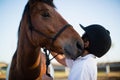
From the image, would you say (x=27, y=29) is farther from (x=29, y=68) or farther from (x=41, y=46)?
(x=29, y=68)

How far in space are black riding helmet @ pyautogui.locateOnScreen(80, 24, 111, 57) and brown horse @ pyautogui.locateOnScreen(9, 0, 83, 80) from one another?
0.22 meters

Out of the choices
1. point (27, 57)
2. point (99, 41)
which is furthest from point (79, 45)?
point (27, 57)

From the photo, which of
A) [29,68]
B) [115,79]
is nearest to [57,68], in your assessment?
[115,79]

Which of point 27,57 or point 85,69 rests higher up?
point 27,57

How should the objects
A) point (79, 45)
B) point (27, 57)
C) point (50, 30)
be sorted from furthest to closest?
point (27, 57)
point (50, 30)
point (79, 45)

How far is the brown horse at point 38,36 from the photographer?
2994 millimetres

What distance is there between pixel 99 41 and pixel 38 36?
85cm

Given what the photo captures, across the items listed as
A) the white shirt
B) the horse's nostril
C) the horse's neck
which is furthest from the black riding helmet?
the horse's neck

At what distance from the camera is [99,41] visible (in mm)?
2912

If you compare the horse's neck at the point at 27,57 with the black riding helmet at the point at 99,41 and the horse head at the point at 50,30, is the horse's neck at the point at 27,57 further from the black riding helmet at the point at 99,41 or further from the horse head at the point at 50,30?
the black riding helmet at the point at 99,41

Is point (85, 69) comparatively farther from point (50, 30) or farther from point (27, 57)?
point (27, 57)

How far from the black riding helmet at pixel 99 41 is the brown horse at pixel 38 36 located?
0.22 m

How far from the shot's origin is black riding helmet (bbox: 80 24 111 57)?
9.53 ft

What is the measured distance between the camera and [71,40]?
288 cm
